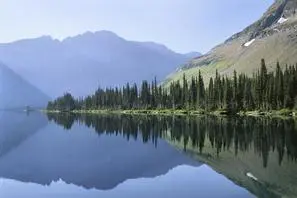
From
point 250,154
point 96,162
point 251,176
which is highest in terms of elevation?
point 250,154

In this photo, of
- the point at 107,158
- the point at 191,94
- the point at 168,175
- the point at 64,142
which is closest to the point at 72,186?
the point at 168,175

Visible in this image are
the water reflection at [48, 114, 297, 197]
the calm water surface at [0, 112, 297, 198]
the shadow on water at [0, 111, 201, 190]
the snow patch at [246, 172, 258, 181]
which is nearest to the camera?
the calm water surface at [0, 112, 297, 198]

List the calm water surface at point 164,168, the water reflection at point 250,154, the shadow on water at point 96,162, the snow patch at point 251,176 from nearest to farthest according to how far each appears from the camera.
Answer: the calm water surface at point 164,168 < the water reflection at point 250,154 < the snow patch at point 251,176 < the shadow on water at point 96,162

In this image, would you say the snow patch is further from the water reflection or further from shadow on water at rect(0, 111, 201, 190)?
shadow on water at rect(0, 111, 201, 190)

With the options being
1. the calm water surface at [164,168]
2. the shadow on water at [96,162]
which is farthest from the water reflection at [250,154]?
the shadow on water at [96,162]

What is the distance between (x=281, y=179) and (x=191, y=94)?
145 m

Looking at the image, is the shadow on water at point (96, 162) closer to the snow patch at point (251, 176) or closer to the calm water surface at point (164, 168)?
the calm water surface at point (164, 168)

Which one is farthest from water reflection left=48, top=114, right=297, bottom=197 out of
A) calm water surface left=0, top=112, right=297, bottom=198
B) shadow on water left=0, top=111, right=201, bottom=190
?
shadow on water left=0, top=111, right=201, bottom=190

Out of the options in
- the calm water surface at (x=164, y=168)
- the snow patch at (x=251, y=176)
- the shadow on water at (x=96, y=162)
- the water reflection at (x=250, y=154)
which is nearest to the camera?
the calm water surface at (x=164, y=168)

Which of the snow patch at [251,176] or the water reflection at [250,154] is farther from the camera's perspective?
the snow patch at [251,176]

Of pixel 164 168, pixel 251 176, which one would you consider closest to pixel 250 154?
pixel 164 168

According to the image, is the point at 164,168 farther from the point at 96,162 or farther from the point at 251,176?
the point at 251,176

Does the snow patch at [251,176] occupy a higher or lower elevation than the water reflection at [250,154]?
lower

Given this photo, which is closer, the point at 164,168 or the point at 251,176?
the point at 251,176
